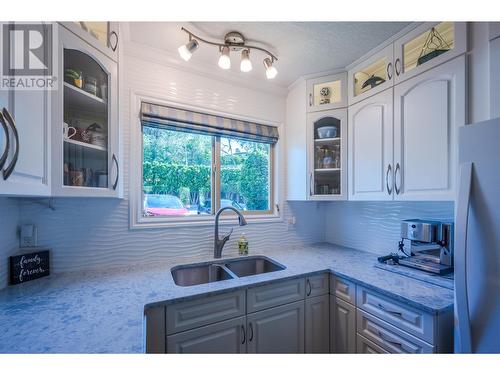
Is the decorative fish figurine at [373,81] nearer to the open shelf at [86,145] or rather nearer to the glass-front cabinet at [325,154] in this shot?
the glass-front cabinet at [325,154]

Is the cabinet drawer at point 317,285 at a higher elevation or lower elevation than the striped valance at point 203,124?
lower

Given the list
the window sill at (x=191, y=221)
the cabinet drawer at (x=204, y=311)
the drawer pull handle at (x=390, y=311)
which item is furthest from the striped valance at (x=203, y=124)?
the drawer pull handle at (x=390, y=311)

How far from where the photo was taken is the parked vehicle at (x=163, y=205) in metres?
1.71

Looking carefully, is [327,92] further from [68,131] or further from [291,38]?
[68,131]

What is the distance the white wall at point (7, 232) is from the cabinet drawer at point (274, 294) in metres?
1.26

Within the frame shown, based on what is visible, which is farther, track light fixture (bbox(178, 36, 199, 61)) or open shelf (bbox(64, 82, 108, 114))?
track light fixture (bbox(178, 36, 199, 61))

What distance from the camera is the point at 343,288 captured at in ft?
4.86

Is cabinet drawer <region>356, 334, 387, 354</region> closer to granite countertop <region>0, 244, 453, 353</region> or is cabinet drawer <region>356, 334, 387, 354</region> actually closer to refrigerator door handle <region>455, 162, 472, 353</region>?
granite countertop <region>0, 244, 453, 353</region>

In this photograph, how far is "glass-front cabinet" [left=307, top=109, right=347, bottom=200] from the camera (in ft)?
6.15

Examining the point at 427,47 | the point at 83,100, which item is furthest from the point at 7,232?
the point at 427,47

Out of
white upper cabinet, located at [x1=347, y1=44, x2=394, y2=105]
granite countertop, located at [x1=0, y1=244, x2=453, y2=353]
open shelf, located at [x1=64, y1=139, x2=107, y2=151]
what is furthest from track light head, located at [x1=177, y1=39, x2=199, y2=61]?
granite countertop, located at [x1=0, y1=244, x2=453, y2=353]

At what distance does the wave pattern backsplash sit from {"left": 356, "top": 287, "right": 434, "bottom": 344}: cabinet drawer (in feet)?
2.19

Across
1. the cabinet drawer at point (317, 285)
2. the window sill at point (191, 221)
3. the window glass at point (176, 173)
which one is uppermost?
the window glass at point (176, 173)

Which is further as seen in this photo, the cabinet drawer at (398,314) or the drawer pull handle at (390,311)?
the drawer pull handle at (390,311)
